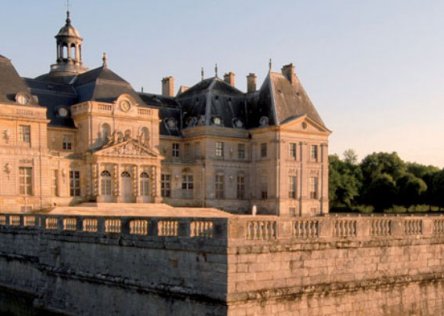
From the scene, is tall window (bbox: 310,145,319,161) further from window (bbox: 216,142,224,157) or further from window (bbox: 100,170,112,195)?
window (bbox: 100,170,112,195)

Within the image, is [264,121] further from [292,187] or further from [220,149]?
[292,187]

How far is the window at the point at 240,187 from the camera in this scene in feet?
171

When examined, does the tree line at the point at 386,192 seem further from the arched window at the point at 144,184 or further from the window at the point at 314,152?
the arched window at the point at 144,184

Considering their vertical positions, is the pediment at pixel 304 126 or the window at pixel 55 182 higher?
the pediment at pixel 304 126

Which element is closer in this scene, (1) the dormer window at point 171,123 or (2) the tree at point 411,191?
(1) the dormer window at point 171,123

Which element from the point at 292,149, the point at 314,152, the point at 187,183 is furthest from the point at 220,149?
the point at 314,152

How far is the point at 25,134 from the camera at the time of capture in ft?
134

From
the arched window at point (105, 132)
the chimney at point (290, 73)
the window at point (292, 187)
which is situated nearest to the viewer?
the arched window at point (105, 132)

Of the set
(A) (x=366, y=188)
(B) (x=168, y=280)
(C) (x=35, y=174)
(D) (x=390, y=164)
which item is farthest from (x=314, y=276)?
(D) (x=390, y=164)

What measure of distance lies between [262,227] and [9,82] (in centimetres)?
3121

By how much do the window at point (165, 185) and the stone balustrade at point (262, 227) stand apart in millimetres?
26902

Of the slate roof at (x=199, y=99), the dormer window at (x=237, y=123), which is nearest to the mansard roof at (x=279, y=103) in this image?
the slate roof at (x=199, y=99)

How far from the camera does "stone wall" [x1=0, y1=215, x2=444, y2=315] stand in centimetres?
1441

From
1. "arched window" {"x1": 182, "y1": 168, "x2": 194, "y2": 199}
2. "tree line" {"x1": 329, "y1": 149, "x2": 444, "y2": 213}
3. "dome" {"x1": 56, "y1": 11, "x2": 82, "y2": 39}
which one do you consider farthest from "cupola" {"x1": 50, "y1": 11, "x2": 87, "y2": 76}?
"tree line" {"x1": 329, "y1": 149, "x2": 444, "y2": 213}
